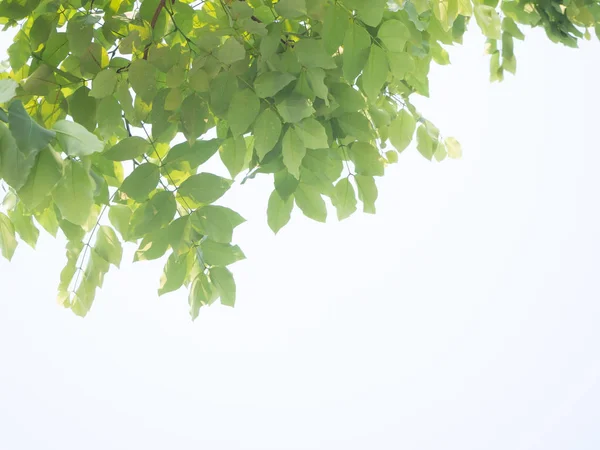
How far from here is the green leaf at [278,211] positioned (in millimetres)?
622

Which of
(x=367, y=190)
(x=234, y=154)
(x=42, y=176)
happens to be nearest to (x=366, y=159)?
(x=367, y=190)

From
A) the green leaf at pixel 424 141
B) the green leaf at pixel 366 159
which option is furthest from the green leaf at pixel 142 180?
the green leaf at pixel 424 141

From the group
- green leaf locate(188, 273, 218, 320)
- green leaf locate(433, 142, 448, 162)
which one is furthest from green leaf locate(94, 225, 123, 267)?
green leaf locate(433, 142, 448, 162)

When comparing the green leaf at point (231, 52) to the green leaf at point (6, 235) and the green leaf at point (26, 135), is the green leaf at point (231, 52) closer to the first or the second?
the green leaf at point (26, 135)

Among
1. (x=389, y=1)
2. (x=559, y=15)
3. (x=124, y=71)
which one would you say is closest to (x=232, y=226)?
(x=124, y=71)

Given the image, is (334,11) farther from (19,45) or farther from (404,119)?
(19,45)

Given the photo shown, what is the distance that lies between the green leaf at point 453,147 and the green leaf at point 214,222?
0.43 meters

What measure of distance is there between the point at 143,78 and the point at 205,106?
2.2 inches

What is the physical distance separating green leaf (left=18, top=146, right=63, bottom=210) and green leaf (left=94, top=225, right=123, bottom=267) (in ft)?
1.01

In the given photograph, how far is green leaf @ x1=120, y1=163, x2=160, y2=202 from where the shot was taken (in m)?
0.55

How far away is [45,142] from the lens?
0.33 m

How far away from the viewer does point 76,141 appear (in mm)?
344

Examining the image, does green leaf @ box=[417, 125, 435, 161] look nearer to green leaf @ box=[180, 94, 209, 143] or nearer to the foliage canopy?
the foliage canopy

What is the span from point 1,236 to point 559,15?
813 millimetres
